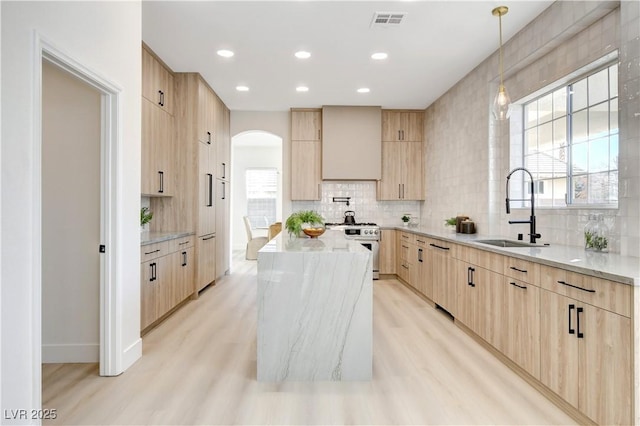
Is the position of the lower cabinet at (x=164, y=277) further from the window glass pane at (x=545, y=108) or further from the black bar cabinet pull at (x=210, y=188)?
the window glass pane at (x=545, y=108)

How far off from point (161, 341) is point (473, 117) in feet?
13.6

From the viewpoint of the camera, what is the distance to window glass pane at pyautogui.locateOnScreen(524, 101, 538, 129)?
12.0 feet

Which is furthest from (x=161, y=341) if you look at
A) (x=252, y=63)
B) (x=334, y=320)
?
(x=252, y=63)

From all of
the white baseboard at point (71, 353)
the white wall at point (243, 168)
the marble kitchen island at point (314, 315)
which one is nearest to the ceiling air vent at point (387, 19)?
the marble kitchen island at point (314, 315)

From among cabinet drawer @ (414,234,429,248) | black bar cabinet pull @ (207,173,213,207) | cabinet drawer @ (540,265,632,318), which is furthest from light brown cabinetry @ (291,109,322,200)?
cabinet drawer @ (540,265,632,318)

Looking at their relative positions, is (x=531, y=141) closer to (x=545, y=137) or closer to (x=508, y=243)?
(x=545, y=137)

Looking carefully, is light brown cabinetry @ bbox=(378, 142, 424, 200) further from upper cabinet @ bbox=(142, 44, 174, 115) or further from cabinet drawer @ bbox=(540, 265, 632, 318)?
cabinet drawer @ bbox=(540, 265, 632, 318)

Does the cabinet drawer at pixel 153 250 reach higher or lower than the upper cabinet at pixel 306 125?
lower

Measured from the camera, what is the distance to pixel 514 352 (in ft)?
8.41

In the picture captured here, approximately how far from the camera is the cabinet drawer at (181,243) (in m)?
3.89

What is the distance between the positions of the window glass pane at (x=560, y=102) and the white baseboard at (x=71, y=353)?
13.9 ft

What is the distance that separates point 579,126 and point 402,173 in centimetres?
348

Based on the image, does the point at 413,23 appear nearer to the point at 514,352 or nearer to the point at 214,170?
the point at 514,352

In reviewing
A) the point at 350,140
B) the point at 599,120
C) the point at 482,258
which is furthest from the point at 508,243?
the point at 350,140
